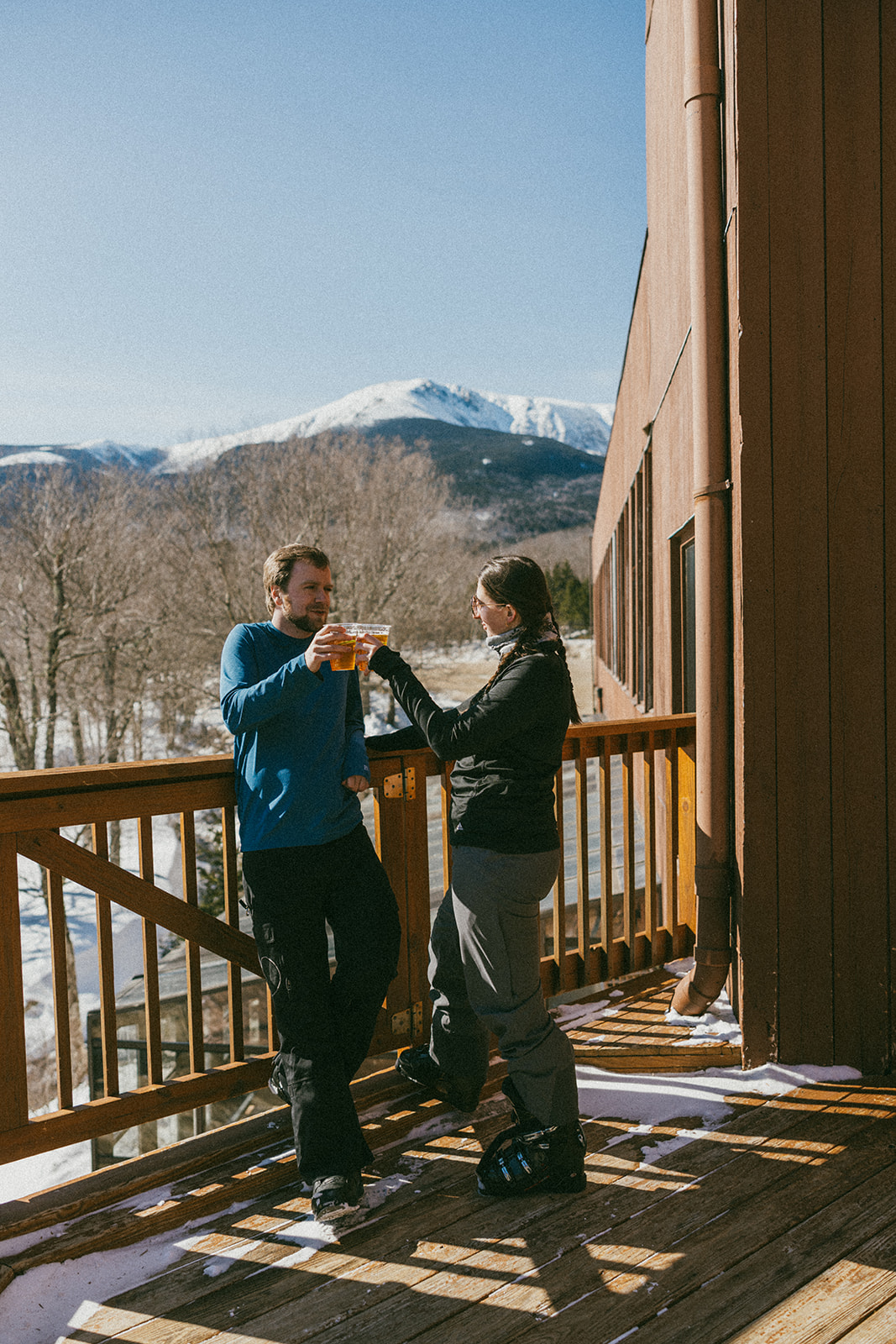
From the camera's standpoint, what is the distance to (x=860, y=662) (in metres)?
3.06

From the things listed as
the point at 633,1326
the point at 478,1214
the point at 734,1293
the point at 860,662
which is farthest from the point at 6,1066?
the point at 860,662

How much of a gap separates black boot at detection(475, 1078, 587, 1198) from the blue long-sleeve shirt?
39.9 inches

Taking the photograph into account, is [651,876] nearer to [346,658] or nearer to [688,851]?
[688,851]

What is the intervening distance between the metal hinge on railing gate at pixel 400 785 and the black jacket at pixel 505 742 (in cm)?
64

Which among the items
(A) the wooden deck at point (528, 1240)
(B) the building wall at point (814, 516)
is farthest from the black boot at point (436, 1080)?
(B) the building wall at point (814, 516)

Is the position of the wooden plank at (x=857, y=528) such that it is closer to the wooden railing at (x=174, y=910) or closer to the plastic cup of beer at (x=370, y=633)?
the wooden railing at (x=174, y=910)

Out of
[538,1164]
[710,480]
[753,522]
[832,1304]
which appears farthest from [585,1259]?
[710,480]

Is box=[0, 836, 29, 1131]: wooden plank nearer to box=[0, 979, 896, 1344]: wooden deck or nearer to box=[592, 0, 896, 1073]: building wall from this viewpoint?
box=[0, 979, 896, 1344]: wooden deck

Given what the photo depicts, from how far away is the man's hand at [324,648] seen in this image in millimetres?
2277

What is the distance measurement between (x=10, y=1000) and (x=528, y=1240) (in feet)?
5.09

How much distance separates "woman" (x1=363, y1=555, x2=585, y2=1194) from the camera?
238cm

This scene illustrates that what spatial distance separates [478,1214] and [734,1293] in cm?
68

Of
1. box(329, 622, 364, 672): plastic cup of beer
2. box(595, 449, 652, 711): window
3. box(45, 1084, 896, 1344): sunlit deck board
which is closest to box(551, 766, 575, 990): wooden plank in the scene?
box(45, 1084, 896, 1344): sunlit deck board

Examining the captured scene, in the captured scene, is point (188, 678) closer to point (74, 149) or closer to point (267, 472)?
point (267, 472)
